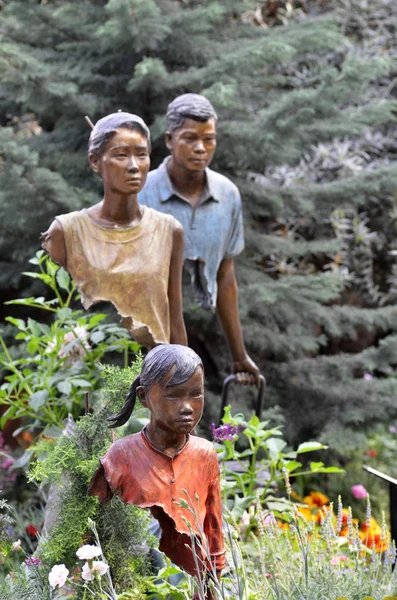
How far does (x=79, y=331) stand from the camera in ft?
12.5

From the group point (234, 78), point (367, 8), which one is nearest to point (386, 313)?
point (234, 78)

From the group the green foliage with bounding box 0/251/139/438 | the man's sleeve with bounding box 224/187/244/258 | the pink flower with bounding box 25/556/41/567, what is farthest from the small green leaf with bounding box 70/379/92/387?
the pink flower with bounding box 25/556/41/567

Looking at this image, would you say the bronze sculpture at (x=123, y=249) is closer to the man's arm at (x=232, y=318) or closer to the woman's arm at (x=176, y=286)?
the woman's arm at (x=176, y=286)

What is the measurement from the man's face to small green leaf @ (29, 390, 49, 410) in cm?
107

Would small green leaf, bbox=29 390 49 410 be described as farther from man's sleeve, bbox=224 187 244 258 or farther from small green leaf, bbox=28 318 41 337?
man's sleeve, bbox=224 187 244 258

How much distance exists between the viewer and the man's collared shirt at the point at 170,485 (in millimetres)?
2250

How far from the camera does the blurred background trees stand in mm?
5051

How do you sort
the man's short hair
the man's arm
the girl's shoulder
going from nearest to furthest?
the girl's shoulder, the man's short hair, the man's arm

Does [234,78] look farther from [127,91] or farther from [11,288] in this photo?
[11,288]

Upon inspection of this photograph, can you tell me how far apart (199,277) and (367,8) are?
14.0 feet

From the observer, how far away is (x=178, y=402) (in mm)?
2178

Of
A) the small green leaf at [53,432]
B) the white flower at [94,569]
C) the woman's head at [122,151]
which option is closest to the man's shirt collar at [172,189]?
the woman's head at [122,151]

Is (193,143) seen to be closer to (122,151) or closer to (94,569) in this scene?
(122,151)

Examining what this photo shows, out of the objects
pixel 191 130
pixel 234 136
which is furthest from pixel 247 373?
pixel 234 136
